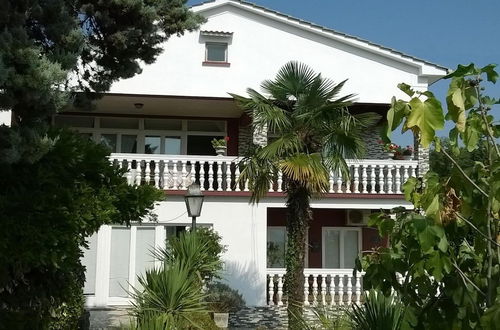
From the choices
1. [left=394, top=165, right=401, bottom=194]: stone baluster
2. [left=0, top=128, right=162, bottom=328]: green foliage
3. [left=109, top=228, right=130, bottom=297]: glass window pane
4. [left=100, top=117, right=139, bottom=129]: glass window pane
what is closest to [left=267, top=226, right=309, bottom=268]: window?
[left=394, top=165, right=401, bottom=194]: stone baluster

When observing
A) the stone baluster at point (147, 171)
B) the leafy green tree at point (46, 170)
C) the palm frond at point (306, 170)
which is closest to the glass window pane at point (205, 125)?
the stone baluster at point (147, 171)

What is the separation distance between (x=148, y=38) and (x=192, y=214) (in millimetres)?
4522

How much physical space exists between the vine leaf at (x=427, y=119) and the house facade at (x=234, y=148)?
12688 mm

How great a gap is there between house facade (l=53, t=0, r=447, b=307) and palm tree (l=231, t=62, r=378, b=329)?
11.8 ft

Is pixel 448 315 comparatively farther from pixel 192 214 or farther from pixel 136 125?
pixel 136 125

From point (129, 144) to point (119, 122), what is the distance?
78 cm

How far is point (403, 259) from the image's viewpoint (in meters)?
4.91

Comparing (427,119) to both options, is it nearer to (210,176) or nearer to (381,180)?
(210,176)

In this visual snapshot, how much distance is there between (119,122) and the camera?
68.6 feet

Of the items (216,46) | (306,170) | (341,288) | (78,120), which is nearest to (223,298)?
(341,288)

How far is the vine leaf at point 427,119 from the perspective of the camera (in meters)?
3.81

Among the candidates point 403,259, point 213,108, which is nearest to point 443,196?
point 403,259

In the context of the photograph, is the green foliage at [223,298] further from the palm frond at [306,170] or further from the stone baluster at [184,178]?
the palm frond at [306,170]

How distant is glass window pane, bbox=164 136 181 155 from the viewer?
2105 cm
